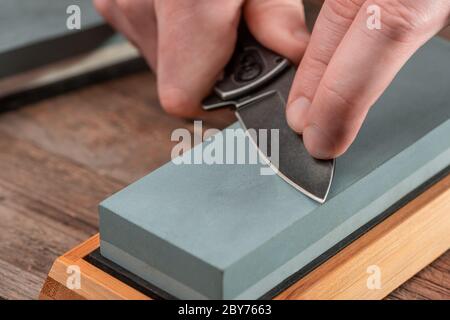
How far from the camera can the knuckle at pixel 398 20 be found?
2.05ft

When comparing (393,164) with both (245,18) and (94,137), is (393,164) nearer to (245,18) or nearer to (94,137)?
(245,18)

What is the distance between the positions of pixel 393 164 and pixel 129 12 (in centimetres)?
38

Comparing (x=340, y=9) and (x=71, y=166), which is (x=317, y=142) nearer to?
(x=340, y=9)

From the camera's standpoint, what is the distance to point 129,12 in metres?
0.94

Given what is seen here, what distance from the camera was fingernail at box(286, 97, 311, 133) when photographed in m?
0.68

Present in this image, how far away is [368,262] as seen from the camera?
68cm

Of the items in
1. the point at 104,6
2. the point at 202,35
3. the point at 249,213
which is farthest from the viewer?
the point at 104,6

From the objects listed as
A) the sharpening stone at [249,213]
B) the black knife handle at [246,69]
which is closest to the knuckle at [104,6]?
the black knife handle at [246,69]

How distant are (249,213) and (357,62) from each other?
0.45 feet
